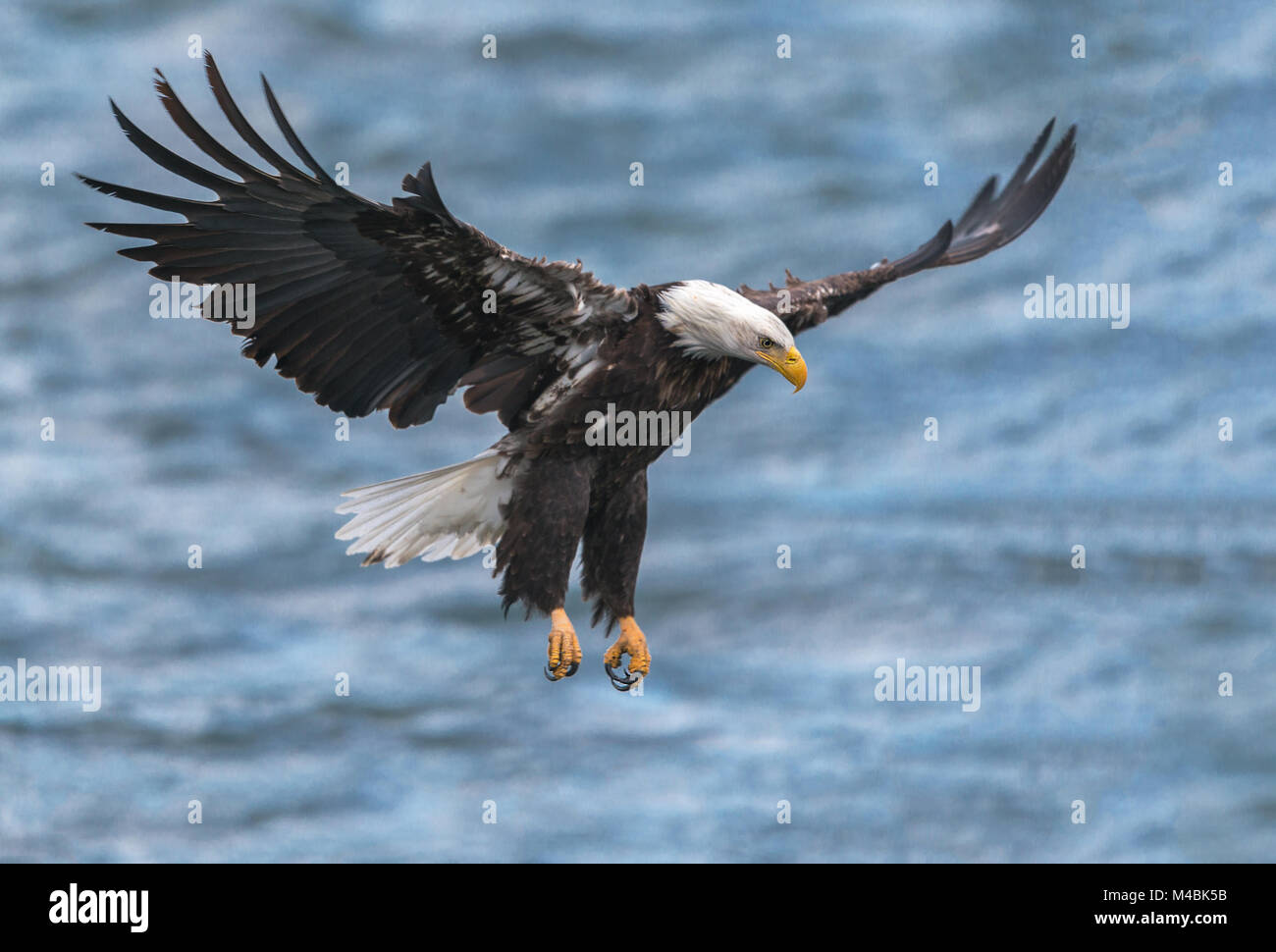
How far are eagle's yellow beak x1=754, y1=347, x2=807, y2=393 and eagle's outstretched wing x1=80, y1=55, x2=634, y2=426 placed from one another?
0.68 metres

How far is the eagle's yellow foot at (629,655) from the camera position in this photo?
786 cm

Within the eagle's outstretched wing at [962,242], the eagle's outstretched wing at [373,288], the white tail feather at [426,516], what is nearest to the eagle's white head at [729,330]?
the eagle's outstretched wing at [373,288]

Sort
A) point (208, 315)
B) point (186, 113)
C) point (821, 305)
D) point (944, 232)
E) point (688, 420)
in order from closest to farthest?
point (186, 113) → point (208, 315) → point (688, 420) → point (821, 305) → point (944, 232)

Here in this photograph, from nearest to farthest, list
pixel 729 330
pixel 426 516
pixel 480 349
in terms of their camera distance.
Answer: pixel 729 330
pixel 480 349
pixel 426 516

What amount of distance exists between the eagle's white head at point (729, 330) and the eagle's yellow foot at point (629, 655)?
1.45 metres

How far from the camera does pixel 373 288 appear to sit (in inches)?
284

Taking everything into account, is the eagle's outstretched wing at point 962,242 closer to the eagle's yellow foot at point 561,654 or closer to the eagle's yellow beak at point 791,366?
the eagle's yellow beak at point 791,366

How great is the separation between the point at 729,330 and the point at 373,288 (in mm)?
1595

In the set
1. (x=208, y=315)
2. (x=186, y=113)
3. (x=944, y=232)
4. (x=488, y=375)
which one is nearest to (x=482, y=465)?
(x=488, y=375)

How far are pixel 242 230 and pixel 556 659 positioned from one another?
230cm

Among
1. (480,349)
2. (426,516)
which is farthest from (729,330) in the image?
(426,516)

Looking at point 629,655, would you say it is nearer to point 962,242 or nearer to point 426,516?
point 426,516

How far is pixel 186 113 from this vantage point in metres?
6.24

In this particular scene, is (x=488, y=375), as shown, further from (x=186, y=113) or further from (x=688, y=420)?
(x=186, y=113)
